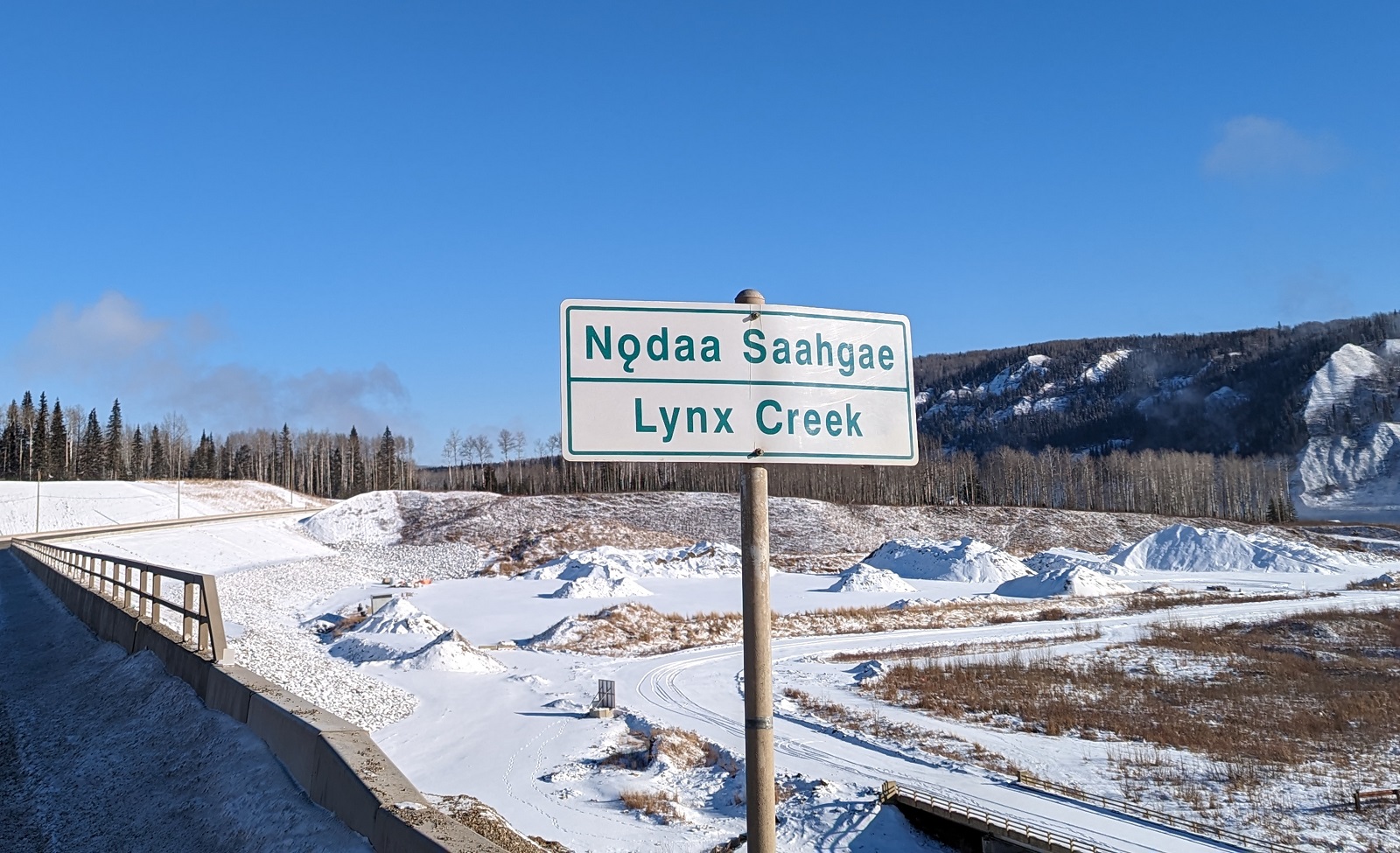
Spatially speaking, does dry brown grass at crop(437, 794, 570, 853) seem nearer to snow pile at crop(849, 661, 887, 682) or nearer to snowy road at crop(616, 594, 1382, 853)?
snowy road at crop(616, 594, 1382, 853)

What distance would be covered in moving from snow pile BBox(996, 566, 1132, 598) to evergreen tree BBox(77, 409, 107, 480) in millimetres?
118113

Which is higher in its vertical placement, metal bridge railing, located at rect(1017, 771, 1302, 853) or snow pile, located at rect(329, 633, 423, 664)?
snow pile, located at rect(329, 633, 423, 664)

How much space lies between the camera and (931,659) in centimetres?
3375

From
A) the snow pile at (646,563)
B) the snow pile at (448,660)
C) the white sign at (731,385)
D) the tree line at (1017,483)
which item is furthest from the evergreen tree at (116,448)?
the white sign at (731,385)

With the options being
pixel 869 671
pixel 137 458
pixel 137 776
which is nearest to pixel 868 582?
pixel 869 671

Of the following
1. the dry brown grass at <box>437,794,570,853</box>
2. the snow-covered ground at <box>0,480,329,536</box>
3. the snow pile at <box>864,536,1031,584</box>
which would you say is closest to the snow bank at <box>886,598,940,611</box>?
the snow pile at <box>864,536,1031,584</box>

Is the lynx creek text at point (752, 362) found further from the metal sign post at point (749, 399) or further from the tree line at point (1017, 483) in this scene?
the tree line at point (1017, 483)

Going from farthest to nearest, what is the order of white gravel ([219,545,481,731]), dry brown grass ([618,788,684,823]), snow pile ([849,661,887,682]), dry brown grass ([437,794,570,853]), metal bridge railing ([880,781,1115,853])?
snow pile ([849,661,887,682]) < white gravel ([219,545,481,731]) < dry brown grass ([618,788,684,823]) < metal bridge railing ([880,781,1115,853]) < dry brown grass ([437,794,570,853])

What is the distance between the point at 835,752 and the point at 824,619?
1008 inches

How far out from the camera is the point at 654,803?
16797 mm

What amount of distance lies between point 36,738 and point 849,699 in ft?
70.8

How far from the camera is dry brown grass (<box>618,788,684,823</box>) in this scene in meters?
16.3

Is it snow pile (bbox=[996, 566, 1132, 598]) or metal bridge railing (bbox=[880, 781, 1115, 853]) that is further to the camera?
snow pile (bbox=[996, 566, 1132, 598])

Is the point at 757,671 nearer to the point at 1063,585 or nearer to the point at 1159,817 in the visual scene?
the point at 1159,817
